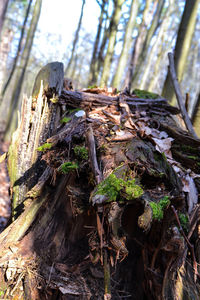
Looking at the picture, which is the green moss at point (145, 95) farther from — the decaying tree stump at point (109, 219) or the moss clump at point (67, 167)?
the moss clump at point (67, 167)

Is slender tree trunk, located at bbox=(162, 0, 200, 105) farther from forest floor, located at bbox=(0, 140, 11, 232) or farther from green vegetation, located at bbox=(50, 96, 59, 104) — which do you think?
forest floor, located at bbox=(0, 140, 11, 232)

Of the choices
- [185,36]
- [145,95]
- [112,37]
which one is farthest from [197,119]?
[112,37]

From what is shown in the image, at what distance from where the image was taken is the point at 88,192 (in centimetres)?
203

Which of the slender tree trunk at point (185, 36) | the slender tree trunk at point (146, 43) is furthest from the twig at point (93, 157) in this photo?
the slender tree trunk at point (146, 43)

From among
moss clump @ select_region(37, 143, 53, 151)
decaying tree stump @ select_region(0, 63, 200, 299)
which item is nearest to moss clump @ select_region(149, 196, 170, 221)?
decaying tree stump @ select_region(0, 63, 200, 299)

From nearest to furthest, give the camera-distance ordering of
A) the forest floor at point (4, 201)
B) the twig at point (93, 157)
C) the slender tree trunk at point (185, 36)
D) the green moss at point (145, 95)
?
the twig at point (93, 157) < the green moss at point (145, 95) < the forest floor at point (4, 201) < the slender tree trunk at point (185, 36)

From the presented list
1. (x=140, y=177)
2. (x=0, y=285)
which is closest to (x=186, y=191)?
(x=140, y=177)

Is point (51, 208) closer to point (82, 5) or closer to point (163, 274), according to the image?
point (163, 274)

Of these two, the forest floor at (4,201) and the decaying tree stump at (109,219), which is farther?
the forest floor at (4,201)

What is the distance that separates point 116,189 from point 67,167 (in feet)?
1.73

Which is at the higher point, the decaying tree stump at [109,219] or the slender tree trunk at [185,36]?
the slender tree trunk at [185,36]

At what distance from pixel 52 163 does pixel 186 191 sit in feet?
4.26

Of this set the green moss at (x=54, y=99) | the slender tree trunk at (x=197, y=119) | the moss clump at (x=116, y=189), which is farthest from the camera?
the slender tree trunk at (x=197, y=119)

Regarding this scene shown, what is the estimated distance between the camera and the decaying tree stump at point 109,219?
1813 millimetres
